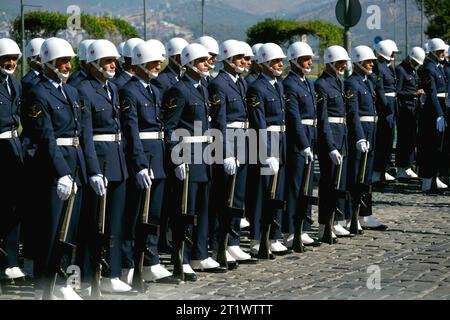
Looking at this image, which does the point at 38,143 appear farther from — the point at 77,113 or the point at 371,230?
the point at 371,230

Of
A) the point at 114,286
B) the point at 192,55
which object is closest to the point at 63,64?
the point at 192,55

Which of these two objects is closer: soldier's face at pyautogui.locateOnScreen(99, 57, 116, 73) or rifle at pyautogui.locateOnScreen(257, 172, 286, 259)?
soldier's face at pyautogui.locateOnScreen(99, 57, 116, 73)

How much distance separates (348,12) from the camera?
1784 cm

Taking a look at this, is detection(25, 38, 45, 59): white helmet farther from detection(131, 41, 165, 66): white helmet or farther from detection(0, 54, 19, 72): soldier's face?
detection(131, 41, 165, 66): white helmet

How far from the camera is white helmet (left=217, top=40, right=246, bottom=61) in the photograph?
11969mm

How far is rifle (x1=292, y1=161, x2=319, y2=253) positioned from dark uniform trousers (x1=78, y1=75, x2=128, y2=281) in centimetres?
279

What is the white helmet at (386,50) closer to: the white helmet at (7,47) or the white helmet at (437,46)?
the white helmet at (437,46)

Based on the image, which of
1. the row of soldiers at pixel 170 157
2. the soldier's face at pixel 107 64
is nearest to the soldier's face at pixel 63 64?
the row of soldiers at pixel 170 157

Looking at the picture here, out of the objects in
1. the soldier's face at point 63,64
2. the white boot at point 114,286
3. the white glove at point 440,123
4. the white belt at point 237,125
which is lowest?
the white boot at point 114,286

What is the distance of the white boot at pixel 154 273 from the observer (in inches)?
415

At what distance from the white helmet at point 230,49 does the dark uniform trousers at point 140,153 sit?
139cm

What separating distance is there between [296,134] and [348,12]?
585cm

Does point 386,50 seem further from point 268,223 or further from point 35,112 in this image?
point 35,112

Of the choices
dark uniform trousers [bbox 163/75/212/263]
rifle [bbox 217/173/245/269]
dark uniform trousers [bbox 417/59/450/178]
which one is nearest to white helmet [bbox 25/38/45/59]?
dark uniform trousers [bbox 163/75/212/263]
